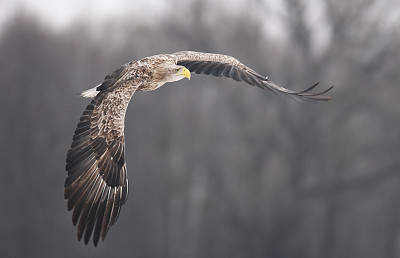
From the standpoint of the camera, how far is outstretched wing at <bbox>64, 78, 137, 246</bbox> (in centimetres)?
819

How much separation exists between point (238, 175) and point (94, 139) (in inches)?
630

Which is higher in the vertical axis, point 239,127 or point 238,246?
point 239,127

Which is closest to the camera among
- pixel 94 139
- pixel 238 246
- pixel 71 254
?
pixel 94 139

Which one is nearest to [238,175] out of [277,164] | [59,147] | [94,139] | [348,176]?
[277,164]

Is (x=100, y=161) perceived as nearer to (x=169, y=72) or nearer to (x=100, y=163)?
(x=100, y=163)

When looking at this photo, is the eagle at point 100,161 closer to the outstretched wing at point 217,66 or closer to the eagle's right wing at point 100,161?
the eagle's right wing at point 100,161

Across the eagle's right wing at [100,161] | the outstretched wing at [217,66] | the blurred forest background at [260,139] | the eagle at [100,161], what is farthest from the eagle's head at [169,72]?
the blurred forest background at [260,139]

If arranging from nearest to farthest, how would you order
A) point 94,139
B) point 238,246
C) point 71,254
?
point 94,139
point 71,254
point 238,246

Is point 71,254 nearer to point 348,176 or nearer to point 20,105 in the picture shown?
point 20,105

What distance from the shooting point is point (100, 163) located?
845cm

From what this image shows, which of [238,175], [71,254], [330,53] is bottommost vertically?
[71,254]

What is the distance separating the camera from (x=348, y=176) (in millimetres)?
24719

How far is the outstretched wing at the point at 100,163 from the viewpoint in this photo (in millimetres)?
8188

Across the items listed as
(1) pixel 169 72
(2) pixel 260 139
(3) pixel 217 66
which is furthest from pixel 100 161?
(2) pixel 260 139
